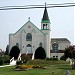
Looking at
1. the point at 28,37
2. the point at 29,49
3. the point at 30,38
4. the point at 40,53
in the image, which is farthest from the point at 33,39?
the point at 40,53

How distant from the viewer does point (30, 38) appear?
8256cm

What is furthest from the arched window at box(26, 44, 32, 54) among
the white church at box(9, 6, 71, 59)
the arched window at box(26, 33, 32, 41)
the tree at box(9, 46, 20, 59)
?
the tree at box(9, 46, 20, 59)

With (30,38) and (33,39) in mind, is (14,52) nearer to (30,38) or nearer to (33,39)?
(33,39)

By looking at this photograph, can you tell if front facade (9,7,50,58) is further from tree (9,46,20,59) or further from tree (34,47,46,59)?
tree (9,46,20,59)

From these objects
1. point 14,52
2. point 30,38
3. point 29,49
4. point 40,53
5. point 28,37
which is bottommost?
point 40,53

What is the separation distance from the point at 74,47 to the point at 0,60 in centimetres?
1289

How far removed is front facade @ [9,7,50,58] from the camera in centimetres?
8100

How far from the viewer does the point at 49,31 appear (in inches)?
3258

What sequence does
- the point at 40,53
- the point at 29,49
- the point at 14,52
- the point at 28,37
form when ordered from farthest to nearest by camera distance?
the point at 28,37
the point at 29,49
the point at 40,53
the point at 14,52

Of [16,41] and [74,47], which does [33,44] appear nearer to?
[16,41]

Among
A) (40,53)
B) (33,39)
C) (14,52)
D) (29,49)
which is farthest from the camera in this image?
(33,39)

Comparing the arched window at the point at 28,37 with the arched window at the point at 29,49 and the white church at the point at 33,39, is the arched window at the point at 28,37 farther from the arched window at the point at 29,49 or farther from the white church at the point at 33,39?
the arched window at the point at 29,49

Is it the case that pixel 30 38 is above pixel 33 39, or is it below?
above

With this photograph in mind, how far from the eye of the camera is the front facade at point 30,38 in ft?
266
